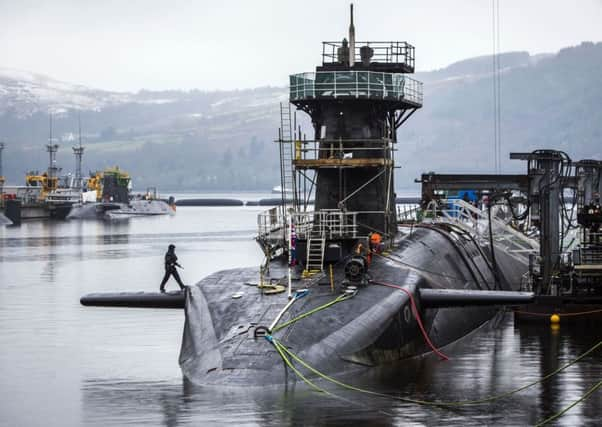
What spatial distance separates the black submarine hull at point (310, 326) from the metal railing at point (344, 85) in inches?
271

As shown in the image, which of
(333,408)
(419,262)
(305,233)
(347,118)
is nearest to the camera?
(333,408)

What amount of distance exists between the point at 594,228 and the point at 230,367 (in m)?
22.5

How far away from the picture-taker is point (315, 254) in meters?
35.3

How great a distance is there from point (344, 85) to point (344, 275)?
1064 centimetres

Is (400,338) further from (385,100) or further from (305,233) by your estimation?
(385,100)

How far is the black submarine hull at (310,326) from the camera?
27.1 m

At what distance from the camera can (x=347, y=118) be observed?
42.3 meters

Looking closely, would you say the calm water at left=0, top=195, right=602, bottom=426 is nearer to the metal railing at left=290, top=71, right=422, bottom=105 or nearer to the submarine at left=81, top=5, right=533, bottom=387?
the submarine at left=81, top=5, right=533, bottom=387

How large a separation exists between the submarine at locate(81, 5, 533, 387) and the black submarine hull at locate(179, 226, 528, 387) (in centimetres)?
4

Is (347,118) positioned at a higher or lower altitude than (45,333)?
higher

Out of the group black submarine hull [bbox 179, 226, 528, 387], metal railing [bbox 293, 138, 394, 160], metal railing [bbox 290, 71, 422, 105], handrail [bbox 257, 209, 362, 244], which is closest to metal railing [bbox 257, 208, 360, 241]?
handrail [bbox 257, 209, 362, 244]

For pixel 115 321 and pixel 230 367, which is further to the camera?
pixel 115 321

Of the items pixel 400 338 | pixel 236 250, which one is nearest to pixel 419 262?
pixel 400 338

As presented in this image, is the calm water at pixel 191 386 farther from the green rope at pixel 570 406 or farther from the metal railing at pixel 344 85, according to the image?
the metal railing at pixel 344 85
